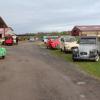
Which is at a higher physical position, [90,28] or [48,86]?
[90,28]

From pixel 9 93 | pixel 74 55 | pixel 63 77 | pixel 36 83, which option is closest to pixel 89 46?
pixel 74 55

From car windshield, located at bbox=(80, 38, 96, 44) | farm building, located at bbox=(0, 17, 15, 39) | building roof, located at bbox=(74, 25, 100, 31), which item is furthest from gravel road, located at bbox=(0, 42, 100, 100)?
building roof, located at bbox=(74, 25, 100, 31)

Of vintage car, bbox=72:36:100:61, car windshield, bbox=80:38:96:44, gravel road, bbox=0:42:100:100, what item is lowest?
gravel road, bbox=0:42:100:100

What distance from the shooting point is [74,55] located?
2473 cm

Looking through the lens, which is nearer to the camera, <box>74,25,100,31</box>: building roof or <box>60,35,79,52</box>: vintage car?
<box>60,35,79,52</box>: vintage car

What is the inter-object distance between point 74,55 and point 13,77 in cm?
904

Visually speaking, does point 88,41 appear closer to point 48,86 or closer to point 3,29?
point 48,86

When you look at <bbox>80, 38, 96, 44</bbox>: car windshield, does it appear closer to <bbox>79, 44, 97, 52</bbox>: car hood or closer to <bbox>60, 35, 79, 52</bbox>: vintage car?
<bbox>79, 44, 97, 52</bbox>: car hood

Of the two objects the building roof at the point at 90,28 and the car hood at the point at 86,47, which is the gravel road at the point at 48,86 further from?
the building roof at the point at 90,28

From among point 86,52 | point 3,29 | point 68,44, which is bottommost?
point 86,52

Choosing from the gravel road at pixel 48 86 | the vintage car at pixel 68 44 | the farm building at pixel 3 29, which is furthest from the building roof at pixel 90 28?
the gravel road at pixel 48 86

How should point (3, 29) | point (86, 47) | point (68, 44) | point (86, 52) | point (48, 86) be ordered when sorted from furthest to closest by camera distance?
point (3, 29), point (68, 44), point (86, 47), point (86, 52), point (48, 86)

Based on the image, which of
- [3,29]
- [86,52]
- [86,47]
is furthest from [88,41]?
[3,29]

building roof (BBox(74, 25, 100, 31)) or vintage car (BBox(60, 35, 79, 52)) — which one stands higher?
building roof (BBox(74, 25, 100, 31))
